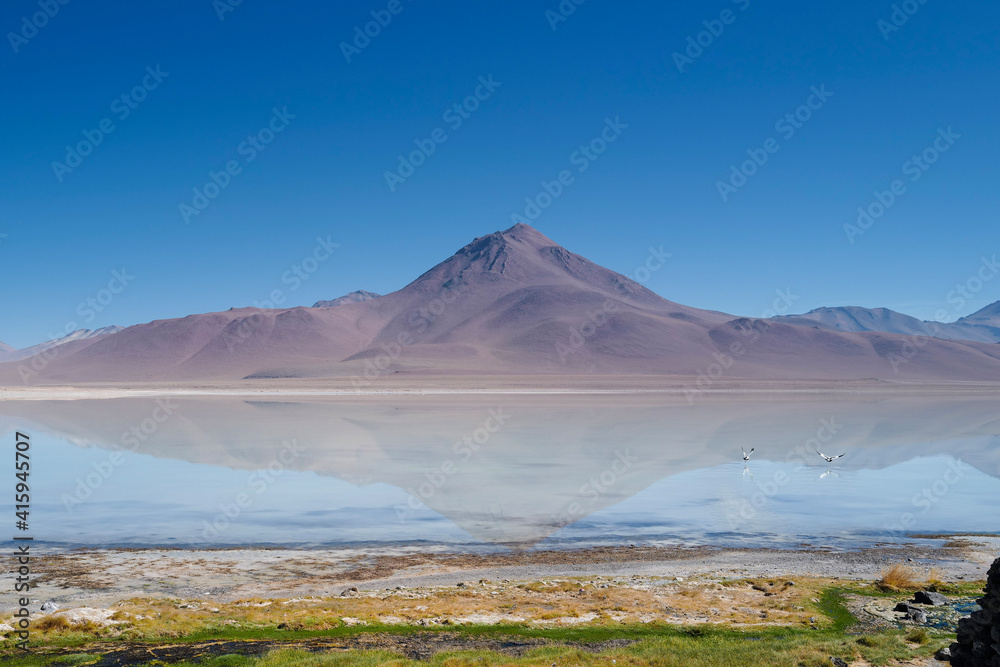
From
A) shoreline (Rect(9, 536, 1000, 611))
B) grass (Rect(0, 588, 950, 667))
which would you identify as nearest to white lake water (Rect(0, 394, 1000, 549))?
shoreline (Rect(9, 536, 1000, 611))

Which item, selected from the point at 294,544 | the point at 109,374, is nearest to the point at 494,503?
the point at 294,544

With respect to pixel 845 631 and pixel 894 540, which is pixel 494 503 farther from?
pixel 845 631

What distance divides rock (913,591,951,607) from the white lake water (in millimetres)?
4086

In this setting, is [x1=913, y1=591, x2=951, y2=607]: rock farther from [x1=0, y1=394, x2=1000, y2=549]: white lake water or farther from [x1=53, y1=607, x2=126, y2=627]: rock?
[x1=53, y1=607, x2=126, y2=627]: rock

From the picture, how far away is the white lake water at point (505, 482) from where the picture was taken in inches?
622

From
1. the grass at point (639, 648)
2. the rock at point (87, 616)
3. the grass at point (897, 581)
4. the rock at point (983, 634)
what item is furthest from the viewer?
the grass at point (897, 581)

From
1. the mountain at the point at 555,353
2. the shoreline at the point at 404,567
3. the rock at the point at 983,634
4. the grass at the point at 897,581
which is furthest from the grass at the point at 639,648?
the mountain at the point at 555,353

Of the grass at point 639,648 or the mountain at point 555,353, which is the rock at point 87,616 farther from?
the mountain at point 555,353

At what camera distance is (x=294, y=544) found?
1456 centimetres

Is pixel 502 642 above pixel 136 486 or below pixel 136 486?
below

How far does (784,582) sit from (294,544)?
9121 millimetres

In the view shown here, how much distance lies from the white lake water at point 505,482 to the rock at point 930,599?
4.09 metres

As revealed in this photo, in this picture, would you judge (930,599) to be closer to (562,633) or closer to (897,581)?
(897,581)

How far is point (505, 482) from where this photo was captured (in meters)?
21.4
